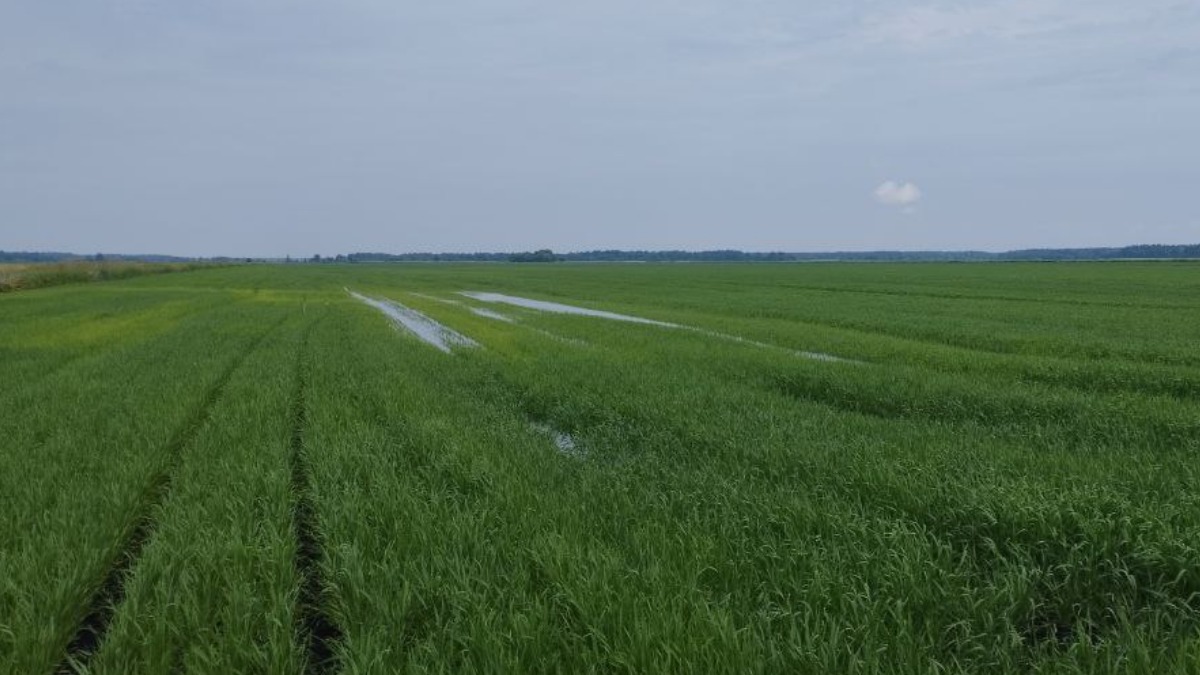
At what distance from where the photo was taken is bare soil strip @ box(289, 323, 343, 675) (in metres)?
3.73

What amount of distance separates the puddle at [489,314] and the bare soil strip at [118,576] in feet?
56.9

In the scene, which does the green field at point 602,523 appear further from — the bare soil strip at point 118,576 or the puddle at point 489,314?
the puddle at point 489,314

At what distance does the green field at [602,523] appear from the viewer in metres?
3.45

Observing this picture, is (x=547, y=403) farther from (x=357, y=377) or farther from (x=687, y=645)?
(x=687, y=645)

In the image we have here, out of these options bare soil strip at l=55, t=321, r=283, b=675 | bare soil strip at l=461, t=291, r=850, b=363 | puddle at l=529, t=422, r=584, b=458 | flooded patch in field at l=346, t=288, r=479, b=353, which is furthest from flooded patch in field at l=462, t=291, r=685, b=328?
bare soil strip at l=55, t=321, r=283, b=675

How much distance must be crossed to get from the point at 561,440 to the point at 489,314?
20.2m

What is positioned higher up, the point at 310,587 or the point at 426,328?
the point at 310,587

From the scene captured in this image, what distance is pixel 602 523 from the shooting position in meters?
4.93

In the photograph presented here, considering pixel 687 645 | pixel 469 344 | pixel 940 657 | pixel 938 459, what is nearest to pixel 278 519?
pixel 687 645

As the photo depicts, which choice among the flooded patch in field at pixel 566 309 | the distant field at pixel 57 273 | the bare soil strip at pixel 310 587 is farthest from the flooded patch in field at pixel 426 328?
the distant field at pixel 57 273

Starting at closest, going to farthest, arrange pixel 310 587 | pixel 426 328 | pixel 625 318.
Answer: pixel 310 587
pixel 426 328
pixel 625 318

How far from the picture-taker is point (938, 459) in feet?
20.5

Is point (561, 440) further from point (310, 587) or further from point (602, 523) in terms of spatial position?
point (310, 587)

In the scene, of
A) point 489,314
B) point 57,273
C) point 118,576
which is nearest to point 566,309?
point 489,314
